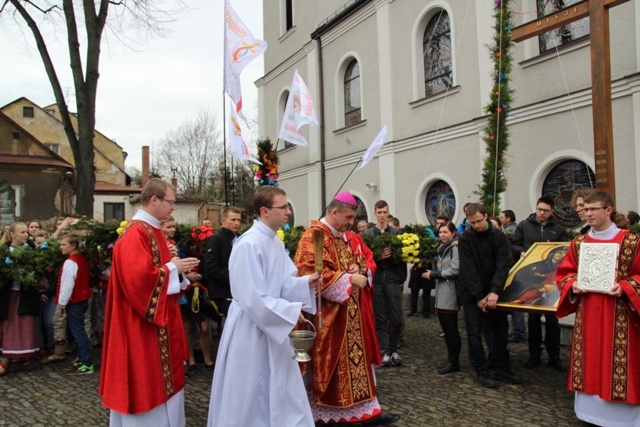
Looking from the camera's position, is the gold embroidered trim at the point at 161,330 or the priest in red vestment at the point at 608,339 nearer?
the gold embroidered trim at the point at 161,330

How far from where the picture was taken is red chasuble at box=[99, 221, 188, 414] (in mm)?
3467

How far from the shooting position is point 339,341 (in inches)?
177

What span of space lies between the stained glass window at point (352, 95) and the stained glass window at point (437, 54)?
294cm

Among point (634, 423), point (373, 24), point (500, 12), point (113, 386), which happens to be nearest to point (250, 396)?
point (113, 386)

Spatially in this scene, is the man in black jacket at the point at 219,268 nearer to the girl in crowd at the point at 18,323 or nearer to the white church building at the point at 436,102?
the girl in crowd at the point at 18,323

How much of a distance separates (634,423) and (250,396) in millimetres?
3059

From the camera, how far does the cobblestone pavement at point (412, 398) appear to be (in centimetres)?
472

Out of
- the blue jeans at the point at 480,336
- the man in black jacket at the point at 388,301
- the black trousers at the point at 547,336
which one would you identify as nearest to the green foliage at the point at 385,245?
the man in black jacket at the point at 388,301

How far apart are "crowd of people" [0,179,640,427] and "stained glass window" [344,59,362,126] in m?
9.48

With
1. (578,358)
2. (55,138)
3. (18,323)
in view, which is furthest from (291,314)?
(55,138)

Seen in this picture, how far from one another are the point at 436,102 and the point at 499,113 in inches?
125

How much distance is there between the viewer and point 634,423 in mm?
4145

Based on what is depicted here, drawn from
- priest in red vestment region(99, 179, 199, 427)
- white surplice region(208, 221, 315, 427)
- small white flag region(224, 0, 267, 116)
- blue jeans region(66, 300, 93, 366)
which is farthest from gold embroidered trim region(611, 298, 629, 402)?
small white flag region(224, 0, 267, 116)

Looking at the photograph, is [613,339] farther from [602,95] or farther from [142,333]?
[602,95]
